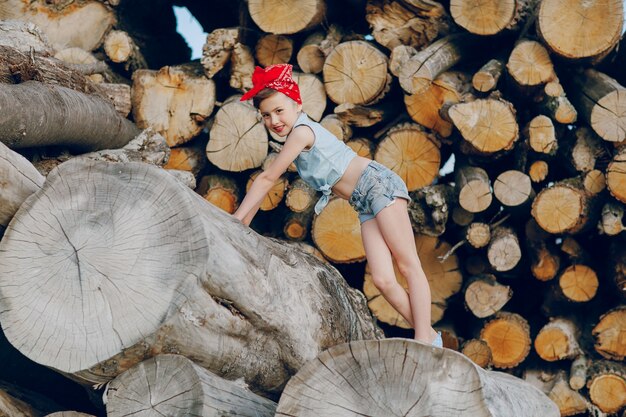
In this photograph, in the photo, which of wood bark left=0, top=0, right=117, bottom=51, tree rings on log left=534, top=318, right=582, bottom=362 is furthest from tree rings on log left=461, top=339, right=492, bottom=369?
wood bark left=0, top=0, right=117, bottom=51

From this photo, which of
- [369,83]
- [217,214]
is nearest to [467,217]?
[369,83]

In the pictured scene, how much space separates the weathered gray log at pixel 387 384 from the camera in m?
2.40

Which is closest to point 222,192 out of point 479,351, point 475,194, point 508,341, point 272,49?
point 272,49

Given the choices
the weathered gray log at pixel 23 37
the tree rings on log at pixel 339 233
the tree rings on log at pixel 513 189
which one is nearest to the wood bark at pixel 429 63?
the tree rings on log at pixel 513 189

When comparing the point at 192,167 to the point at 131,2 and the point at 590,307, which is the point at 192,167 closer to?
the point at 131,2

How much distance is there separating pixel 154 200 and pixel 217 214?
1.02 feet

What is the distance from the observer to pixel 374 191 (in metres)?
3.31

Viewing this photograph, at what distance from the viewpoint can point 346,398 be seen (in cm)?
243

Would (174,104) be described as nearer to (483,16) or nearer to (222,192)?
(222,192)

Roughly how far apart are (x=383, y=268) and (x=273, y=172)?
22.8 inches

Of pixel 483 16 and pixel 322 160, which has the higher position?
pixel 322 160

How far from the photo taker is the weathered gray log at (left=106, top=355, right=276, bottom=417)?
2.55 meters

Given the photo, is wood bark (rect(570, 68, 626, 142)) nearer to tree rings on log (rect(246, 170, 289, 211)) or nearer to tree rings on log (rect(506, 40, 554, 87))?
tree rings on log (rect(506, 40, 554, 87))

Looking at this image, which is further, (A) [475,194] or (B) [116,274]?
(A) [475,194]
